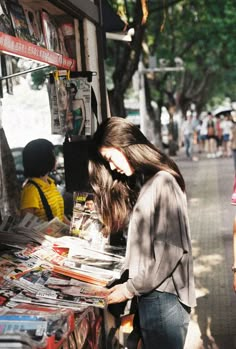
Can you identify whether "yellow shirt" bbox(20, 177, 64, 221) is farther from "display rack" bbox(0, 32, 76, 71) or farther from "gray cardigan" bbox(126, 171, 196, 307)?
"gray cardigan" bbox(126, 171, 196, 307)

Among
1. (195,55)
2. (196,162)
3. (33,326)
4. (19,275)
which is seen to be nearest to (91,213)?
(19,275)

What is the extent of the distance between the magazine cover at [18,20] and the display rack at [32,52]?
0.26 feet

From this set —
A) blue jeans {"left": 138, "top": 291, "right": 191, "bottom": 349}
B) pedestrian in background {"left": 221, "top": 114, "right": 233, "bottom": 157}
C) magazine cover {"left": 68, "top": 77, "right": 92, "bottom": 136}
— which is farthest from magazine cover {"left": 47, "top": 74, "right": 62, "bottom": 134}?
pedestrian in background {"left": 221, "top": 114, "right": 233, "bottom": 157}

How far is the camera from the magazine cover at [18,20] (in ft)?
12.4

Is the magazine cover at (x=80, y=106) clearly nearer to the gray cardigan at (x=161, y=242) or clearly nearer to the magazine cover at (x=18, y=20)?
the magazine cover at (x=18, y=20)

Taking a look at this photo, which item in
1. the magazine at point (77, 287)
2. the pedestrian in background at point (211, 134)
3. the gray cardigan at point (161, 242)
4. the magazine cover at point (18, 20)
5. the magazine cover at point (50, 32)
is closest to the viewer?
the gray cardigan at point (161, 242)

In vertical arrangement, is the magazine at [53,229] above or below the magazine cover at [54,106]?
below

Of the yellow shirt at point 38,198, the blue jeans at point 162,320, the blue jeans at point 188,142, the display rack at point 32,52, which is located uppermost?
the display rack at point 32,52

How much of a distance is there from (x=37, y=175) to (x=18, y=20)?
4.04ft

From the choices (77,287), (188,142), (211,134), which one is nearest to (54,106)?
(77,287)

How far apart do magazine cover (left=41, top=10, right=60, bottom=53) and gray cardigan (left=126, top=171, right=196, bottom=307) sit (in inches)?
67.4

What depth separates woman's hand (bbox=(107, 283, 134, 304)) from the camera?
10.0 feet

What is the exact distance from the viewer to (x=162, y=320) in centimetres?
305

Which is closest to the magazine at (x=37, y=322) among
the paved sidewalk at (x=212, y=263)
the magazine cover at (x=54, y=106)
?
the magazine cover at (x=54, y=106)
